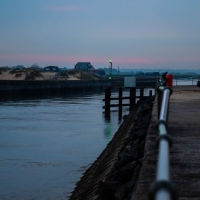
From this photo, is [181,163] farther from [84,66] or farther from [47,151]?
[84,66]

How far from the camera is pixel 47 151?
16.9 meters

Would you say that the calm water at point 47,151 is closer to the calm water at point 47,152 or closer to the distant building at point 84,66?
the calm water at point 47,152

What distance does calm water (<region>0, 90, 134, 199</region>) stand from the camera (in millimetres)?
11609

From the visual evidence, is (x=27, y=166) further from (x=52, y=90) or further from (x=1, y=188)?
(x=52, y=90)

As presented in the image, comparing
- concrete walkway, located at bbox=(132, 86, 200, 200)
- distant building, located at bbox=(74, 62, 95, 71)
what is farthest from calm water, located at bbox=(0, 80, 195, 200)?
distant building, located at bbox=(74, 62, 95, 71)

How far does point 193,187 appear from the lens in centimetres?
443

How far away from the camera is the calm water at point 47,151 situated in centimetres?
1161

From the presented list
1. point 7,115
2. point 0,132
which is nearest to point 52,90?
point 7,115

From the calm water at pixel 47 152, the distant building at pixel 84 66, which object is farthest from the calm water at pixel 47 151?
the distant building at pixel 84 66

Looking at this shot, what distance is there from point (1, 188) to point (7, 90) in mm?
50471

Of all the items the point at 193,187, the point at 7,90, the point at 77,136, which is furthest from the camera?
the point at 7,90

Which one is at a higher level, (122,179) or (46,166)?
(122,179)

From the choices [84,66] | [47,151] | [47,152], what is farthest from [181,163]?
[84,66]

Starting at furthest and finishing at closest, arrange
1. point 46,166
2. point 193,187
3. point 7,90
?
point 7,90 → point 46,166 → point 193,187
